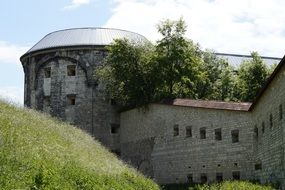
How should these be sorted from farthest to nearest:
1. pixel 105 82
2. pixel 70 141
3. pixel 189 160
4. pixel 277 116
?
pixel 105 82, pixel 189 160, pixel 70 141, pixel 277 116

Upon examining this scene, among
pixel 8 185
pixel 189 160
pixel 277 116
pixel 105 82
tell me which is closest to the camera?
pixel 8 185

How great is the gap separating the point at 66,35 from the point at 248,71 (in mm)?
16336

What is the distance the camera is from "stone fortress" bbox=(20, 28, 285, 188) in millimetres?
24328

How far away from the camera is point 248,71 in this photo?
40.1 metres

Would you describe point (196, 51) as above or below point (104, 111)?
above

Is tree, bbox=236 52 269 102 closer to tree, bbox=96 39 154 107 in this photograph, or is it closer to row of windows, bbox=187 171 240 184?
tree, bbox=96 39 154 107

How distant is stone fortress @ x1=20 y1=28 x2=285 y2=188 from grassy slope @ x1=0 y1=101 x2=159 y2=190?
7302 millimetres

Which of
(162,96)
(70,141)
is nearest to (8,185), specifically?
(70,141)

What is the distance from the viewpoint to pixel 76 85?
139ft

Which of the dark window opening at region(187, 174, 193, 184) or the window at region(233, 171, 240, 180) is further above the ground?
the window at region(233, 171, 240, 180)

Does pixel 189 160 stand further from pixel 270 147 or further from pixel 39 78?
pixel 39 78

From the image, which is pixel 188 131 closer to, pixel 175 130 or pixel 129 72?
pixel 175 130

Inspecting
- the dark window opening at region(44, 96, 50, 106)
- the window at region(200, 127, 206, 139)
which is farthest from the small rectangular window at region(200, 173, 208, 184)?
the dark window opening at region(44, 96, 50, 106)

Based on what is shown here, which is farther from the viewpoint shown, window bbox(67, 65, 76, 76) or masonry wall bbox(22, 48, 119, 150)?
window bbox(67, 65, 76, 76)
